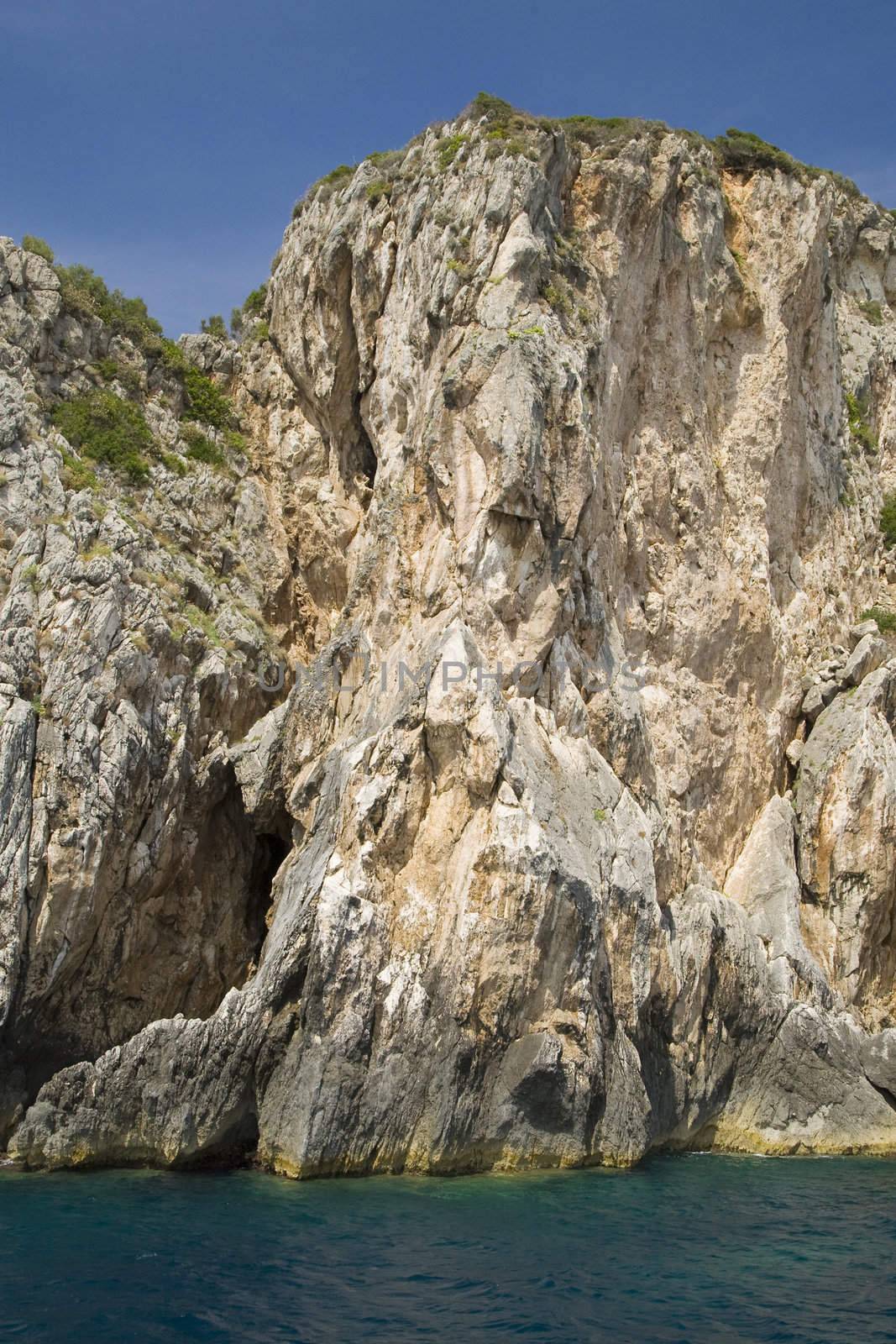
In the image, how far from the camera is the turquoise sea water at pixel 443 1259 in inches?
465

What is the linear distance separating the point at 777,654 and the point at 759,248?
36.5 ft

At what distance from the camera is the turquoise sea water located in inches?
465

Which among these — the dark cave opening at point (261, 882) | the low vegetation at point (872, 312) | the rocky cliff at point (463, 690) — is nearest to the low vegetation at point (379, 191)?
the rocky cliff at point (463, 690)

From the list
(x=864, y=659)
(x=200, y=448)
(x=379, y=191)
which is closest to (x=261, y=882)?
(x=200, y=448)

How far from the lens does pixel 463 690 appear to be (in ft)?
A: 67.6

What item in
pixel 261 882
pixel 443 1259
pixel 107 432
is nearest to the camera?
pixel 443 1259

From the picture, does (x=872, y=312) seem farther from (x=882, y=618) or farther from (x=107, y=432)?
(x=107, y=432)

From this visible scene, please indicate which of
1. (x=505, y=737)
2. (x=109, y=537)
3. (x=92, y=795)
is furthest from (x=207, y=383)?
(x=505, y=737)

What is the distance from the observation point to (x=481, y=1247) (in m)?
14.2

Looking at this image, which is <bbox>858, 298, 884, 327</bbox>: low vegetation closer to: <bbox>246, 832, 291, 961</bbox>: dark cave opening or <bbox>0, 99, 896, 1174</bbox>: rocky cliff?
<bbox>0, 99, 896, 1174</bbox>: rocky cliff

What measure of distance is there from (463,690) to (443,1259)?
31.7 feet

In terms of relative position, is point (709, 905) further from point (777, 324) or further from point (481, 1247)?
point (777, 324)

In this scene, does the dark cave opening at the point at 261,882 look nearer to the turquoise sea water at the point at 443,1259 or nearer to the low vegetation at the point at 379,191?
the turquoise sea water at the point at 443,1259

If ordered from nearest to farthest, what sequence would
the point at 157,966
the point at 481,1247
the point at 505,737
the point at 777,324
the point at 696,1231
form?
the point at 481,1247 < the point at 696,1231 < the point at 505,737 < the point at 157,966 < the point at 777,324
